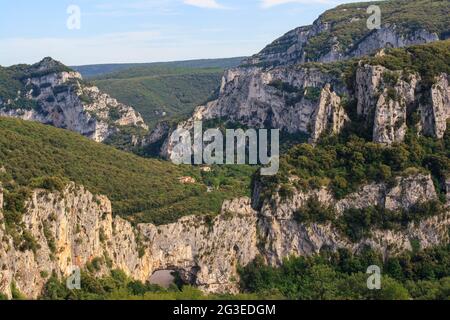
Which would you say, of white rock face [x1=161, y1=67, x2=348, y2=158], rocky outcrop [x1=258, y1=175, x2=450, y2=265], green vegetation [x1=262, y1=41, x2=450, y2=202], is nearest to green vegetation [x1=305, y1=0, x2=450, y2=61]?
white rock face [x1=161, y1=67, x2=348, y2=158]

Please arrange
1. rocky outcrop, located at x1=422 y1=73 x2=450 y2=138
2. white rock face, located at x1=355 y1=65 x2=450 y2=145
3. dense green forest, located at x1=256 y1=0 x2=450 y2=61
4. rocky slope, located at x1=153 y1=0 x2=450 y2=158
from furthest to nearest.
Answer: dense green forest, located at x1=256 y1=0 x2=450 y2=61 < rocky slope, located at x1=153 y1=0 x2=450 y2=158 < rocky outcrop, located at x1=422 y1=73 x2=450 y2=138 < white rock face, located at x1=355 y1=65 x2=450 y2=145

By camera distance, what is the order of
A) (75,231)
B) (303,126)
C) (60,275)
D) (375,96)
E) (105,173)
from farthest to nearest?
(303,126) < (105,173) < (375,96) < (75,231) < (60,275)

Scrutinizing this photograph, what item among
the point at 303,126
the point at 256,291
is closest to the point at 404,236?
the point at 256,291

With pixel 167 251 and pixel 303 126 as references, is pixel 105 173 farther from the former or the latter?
pixel 303 126

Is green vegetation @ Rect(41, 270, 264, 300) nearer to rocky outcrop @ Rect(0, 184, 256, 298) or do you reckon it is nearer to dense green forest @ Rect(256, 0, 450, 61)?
rocky outcrop @ Rect(0, 184, 256, 298)

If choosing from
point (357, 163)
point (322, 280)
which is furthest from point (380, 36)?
point (322, 280)

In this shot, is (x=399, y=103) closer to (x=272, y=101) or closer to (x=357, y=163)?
(x=357, y=163)
